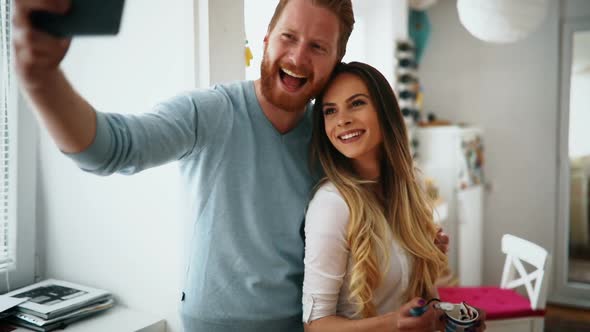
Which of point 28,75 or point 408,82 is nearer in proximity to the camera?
point 28,75

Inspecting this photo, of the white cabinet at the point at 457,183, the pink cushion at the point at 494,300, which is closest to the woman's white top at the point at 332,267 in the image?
the pink cushion at the point at 494,300

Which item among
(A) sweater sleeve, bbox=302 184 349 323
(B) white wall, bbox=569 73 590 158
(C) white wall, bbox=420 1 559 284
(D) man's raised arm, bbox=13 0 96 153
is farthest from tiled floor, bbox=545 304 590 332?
(D) man's raised arm, bbox=13 0 96 153

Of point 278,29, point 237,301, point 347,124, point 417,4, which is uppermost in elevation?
point 417,4

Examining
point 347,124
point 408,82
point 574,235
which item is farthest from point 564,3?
point 347,124

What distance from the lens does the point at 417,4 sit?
11.9 feet

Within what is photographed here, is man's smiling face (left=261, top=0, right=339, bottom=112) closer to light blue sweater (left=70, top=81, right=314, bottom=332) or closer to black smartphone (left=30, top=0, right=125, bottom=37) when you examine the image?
light blue sweater (left=70, top=81, right=314, bottom=332)

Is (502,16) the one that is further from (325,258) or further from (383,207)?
(325,258)

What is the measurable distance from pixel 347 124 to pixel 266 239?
0.36 m

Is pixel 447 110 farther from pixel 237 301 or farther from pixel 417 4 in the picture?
pixel 237 301

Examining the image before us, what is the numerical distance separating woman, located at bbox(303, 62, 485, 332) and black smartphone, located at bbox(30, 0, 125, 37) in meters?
0.69

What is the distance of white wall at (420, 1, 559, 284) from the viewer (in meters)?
3.85

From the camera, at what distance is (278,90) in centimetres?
116

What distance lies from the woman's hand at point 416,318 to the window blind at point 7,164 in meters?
1.46

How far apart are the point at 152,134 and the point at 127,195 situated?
85 centimetres
